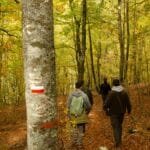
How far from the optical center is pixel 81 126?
398 inches

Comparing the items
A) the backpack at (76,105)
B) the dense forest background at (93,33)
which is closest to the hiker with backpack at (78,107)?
the backpack at (76,105)

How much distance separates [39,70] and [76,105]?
23.2 ft

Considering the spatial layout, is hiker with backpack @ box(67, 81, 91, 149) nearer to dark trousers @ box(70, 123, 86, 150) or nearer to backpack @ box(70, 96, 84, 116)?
backpack @ box(70, 96, 84, 116)

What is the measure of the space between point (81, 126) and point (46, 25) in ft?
24.9

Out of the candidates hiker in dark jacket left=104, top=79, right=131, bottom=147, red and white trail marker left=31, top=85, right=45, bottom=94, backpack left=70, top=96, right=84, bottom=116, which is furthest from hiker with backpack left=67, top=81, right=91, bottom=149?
red and white trail marker left=31, top=85, right=45, bottom=94

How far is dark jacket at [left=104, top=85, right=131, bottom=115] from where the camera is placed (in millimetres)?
9984

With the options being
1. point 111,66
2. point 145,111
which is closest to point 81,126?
point 145,111

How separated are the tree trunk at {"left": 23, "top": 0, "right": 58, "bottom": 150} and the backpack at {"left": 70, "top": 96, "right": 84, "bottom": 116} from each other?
6.91 metres

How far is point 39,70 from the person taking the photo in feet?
9.03

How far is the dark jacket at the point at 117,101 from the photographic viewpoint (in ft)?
32.8

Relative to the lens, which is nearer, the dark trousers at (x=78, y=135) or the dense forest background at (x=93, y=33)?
the dark trousers at (x=78, y=135)

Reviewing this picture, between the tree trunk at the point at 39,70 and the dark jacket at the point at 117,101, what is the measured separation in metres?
7.28

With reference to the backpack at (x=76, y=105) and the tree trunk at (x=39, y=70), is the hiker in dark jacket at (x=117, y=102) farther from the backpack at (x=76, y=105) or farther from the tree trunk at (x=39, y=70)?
the tree trunk at (x=39, y=70)

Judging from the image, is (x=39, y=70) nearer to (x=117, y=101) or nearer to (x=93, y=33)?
(x=117, y=101)
